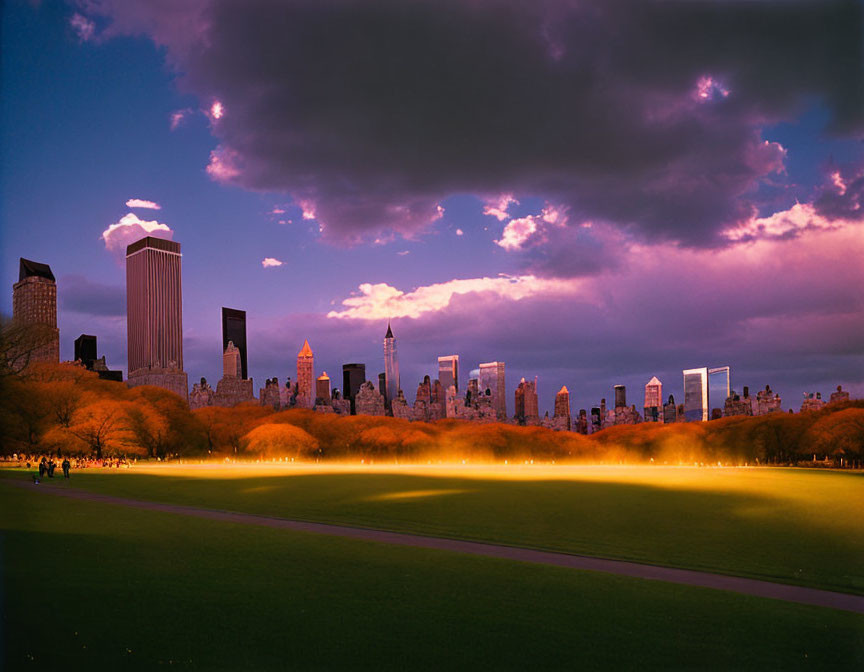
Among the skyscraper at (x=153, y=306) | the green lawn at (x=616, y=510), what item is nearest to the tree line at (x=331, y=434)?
the skyscraper at (x=153, y=306)

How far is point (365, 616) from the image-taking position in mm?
13242

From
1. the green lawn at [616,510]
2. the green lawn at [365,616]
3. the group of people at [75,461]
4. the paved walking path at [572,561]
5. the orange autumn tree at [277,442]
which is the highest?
the green lawn at [365,616]

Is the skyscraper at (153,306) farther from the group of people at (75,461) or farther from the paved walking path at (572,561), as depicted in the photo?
the paved walking path at (572,561)

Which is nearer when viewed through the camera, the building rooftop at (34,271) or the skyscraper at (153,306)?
the building rooftop at (34,271)

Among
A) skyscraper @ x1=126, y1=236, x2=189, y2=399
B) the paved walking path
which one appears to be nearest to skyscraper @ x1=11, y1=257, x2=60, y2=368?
the paved walking path

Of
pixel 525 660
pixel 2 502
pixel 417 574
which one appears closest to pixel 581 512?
pixel 417 574

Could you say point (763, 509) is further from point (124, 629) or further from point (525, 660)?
point (124, 629)

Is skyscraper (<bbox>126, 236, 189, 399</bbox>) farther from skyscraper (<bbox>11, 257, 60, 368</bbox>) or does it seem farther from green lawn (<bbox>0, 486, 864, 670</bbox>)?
green lawn (<bbox>0, 486, 864, 670</bbox>)

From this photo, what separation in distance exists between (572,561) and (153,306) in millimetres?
60299

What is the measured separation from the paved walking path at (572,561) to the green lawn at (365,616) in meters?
1.10

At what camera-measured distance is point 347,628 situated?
12383 mm

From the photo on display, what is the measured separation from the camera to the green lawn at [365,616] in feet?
35.5

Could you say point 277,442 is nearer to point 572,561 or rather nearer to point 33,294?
point 33,294

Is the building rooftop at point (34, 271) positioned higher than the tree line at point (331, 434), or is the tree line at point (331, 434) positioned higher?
the building rooftop at point (34, 271)
